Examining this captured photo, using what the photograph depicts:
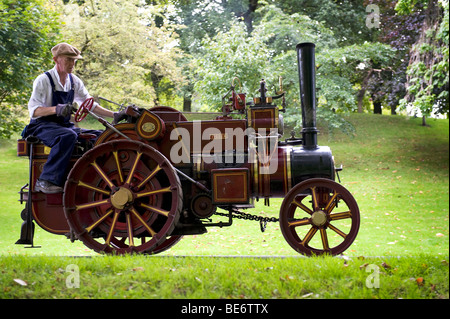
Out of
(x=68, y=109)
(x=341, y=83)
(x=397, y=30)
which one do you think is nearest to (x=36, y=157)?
(x=68, y=109)

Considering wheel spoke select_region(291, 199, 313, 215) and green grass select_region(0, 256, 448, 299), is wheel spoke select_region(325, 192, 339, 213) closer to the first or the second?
wheel spoke select_region(291, 199, 313, 215)

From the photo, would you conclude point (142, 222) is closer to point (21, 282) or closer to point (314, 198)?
point (21, 282)

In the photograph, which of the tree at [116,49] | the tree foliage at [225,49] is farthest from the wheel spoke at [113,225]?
the tree at [116,49]

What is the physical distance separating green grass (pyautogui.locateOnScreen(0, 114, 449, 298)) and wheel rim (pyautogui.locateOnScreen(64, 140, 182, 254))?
305 millimetres

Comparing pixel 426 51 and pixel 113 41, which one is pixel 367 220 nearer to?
pixel 426 51

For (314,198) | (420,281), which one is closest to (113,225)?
(314,198)

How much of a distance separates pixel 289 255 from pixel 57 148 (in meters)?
2.69

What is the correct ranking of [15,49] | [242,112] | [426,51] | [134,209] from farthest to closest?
[426,51] → [15,49] → [242,112] → [134,209]

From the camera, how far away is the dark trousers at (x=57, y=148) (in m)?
4.97

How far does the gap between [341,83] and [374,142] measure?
412 centimetres

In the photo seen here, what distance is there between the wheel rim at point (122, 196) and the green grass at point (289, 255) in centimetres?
30

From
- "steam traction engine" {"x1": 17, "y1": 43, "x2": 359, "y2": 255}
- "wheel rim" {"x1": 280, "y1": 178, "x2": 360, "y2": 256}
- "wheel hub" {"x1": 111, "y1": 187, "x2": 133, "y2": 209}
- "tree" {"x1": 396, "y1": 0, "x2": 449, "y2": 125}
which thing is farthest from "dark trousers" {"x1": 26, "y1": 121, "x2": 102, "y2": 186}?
"tree" {"x1": 396, "y1": 0, "x2": 449, "y2": 125}

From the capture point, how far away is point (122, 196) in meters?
4.84

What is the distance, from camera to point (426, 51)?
963 centimetres
